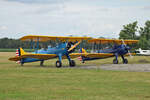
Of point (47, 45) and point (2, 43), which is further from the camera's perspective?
point (2, 43)

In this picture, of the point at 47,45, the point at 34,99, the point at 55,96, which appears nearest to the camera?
the point at 34,99

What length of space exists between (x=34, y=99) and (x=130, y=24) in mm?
66363

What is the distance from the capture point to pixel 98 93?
10.2 m

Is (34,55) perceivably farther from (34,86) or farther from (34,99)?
(34,99)

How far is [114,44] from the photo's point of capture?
103 feet

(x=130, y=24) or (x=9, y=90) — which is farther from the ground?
(x=130, y=24)

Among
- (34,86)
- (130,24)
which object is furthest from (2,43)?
(34,86)

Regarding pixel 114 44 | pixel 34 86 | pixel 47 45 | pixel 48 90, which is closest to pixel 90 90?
pixel 48 90

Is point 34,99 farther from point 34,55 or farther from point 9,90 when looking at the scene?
point 34,55

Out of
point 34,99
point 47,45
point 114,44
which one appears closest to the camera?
point 34,99

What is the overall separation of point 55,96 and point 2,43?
125m

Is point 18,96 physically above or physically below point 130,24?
below

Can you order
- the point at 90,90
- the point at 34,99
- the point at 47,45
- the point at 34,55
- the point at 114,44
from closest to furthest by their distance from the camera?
the point at 34,99 → the point at 90,90 → the point at 34,55 → the point at 47,45 → the point at 114,44

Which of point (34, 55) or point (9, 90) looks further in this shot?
point (34, 55)
